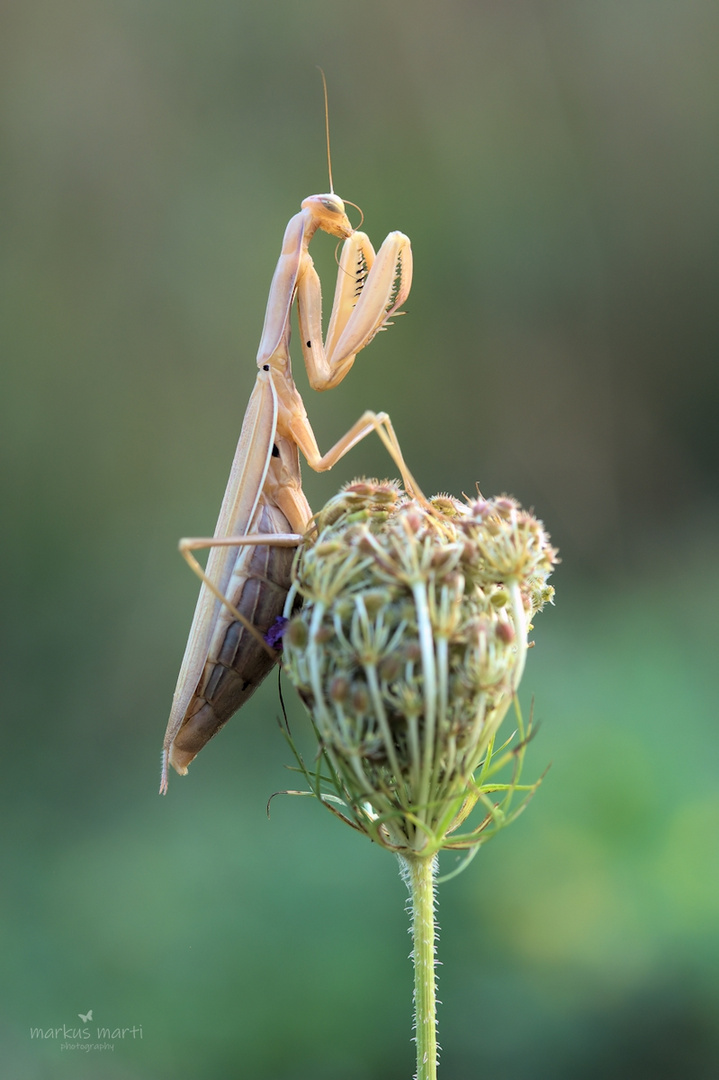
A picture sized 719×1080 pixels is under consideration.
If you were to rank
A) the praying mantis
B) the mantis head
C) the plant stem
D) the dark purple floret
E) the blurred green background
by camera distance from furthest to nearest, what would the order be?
the blurred green background
the mantis head
the praying mantis
the dark purple floret
the plant stem

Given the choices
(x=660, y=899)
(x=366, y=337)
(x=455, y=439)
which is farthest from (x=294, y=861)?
(x=455, y=439)

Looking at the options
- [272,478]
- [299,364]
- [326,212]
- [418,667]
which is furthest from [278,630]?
[299,364]

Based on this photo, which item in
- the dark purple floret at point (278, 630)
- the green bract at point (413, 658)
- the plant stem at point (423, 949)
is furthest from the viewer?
the dark purple floret at point (278, 630)

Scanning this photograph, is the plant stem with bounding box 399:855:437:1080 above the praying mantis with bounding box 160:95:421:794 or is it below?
below

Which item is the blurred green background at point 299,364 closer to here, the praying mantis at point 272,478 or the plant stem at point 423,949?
the praying mantis at point 272,478

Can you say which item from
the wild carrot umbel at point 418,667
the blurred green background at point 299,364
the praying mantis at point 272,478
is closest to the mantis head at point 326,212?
the praying mantis at point 272,478

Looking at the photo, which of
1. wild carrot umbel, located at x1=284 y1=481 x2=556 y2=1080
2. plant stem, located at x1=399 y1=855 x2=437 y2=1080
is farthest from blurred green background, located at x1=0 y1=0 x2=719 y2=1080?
wild carrot umbel, located at x1=284 y1=481 x2=556 y2=1080

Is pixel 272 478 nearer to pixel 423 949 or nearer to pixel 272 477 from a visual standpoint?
pixel 272 477

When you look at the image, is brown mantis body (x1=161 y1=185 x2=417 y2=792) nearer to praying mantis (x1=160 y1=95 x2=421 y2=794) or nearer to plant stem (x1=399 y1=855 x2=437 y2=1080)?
praying mantis (x1=160 y1=95 x2=421 y2=794)
